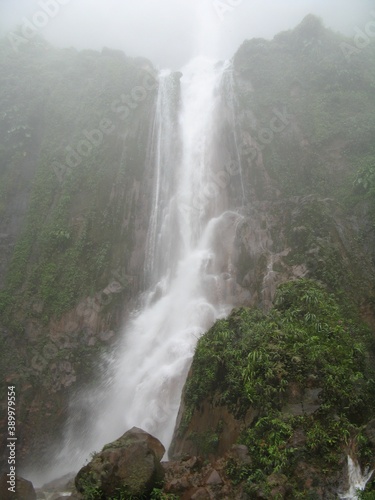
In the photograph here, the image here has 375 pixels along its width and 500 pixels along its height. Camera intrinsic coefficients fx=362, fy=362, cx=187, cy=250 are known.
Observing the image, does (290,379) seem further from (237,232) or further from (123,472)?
(237,232)

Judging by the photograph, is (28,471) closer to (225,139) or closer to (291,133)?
(225,139)

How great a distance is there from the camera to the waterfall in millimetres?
5936

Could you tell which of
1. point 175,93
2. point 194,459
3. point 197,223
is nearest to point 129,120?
point 175,93

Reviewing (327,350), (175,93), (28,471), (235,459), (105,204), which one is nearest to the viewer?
(235,459)

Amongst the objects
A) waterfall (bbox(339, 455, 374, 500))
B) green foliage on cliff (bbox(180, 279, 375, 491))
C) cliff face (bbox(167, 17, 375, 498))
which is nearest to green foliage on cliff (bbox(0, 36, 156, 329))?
cliff face (bbox(167, 17, 375, 498))

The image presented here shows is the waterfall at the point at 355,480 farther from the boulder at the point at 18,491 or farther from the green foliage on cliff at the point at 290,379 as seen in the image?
the boulder at the point at 18,491

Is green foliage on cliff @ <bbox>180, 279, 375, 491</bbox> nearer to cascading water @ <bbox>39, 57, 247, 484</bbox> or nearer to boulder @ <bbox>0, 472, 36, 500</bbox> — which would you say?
cascading water @ <bbox>39, 57, 247, 484</bbox>

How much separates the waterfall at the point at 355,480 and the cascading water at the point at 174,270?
6009 millimetres

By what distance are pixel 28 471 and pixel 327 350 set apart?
11572mm

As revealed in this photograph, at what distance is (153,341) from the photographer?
48.3 feet

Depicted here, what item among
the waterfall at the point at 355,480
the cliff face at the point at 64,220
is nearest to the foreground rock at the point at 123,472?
the waterfall at the point at 355,480

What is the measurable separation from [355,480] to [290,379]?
2205 millimetres

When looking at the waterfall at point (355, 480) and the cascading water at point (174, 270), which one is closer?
the waterfall at point (355, 480)

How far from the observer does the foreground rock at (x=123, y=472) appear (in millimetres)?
6355
